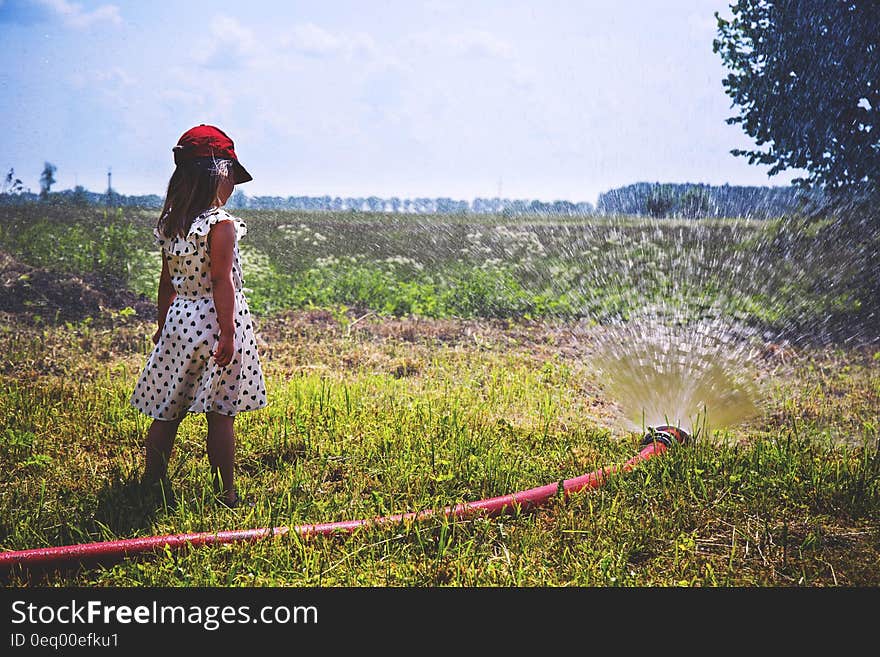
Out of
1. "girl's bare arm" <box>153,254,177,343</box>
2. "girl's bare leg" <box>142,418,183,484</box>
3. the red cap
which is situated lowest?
"girl's bare leg" <box>142,418,183,484</box>

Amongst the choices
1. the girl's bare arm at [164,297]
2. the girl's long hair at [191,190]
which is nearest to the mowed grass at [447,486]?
the girl's bare arm at [164,297]

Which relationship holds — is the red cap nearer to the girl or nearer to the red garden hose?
the girl

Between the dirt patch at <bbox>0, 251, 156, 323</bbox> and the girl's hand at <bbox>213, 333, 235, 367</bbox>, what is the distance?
4.77 meters

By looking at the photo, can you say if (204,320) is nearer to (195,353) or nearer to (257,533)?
(195,353)

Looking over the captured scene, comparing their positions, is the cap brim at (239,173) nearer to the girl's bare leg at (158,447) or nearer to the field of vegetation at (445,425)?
the girl's bare leg at (158,447)

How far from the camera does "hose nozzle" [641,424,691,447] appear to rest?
3729 mm

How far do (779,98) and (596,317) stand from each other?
118 inches

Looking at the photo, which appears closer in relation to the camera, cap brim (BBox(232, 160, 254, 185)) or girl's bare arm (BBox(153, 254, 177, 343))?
cap brim (BBox(232, 160, 254, 185))

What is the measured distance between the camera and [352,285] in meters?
8.48

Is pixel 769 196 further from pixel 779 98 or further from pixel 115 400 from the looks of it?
pixel 115 400

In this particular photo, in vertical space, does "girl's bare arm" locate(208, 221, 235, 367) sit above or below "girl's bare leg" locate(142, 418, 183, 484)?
above

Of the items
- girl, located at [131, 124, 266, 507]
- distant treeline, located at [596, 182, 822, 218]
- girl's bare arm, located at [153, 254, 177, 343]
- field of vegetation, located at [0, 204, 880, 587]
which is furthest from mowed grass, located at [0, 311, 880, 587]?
distant treeline, located at [596, 182, 822, 218]

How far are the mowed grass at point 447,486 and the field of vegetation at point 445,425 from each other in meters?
0.01

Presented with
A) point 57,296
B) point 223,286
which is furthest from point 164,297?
point 57,296
